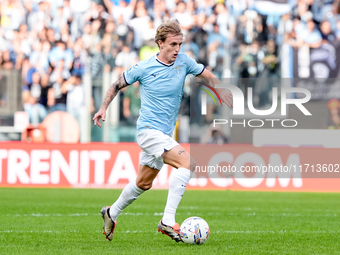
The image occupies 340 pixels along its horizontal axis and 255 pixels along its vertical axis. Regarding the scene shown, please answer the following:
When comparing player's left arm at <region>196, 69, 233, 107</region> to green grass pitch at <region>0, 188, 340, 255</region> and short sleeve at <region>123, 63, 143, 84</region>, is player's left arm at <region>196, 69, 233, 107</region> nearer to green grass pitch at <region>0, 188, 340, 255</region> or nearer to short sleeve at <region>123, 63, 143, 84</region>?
short sleeve at <region>123, 63, 143, 84</region>

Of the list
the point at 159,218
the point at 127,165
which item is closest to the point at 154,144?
the point at 159,218

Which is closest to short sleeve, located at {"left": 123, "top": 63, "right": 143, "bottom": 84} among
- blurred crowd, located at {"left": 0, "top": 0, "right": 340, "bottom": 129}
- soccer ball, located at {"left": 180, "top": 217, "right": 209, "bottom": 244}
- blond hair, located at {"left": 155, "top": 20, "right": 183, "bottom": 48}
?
blond hair, located at {"left": 155, "top": 20, "right": 183, "bottom": 48}

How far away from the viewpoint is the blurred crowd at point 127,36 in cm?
1598

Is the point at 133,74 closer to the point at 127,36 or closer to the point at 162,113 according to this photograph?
the point at 162,113

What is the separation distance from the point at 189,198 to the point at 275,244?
22.0ft

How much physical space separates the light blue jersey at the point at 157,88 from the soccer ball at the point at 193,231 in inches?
40.8

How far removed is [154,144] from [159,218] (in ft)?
10.1

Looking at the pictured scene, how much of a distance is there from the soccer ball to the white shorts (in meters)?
0.76

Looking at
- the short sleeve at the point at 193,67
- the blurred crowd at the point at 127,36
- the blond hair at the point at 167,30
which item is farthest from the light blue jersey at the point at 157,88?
the blurred crowd at the point at 127,36

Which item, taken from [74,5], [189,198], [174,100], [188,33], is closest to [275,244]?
[174,100]

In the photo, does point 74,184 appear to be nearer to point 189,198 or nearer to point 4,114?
point 4,114

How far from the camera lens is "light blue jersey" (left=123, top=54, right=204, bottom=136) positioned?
635 cm

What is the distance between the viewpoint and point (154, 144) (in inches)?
245

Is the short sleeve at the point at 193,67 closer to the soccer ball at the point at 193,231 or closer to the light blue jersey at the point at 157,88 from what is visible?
the light blue jersey at the point at 157,88
